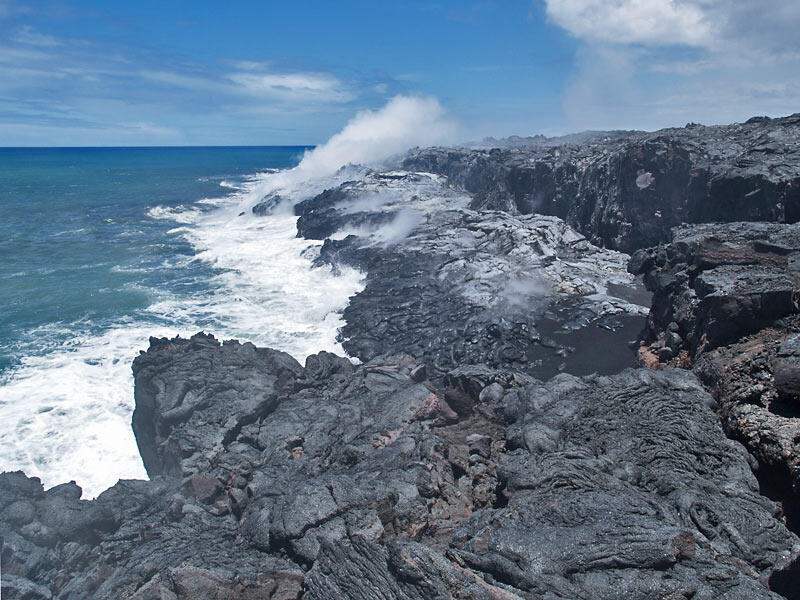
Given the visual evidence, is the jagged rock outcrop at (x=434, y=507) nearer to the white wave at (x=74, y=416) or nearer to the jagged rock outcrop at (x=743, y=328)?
the jagged rock outcrop at (x=743, y=328)

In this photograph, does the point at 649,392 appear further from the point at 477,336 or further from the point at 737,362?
the point at 477,336

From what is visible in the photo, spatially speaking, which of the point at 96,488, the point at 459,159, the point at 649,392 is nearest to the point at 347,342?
the point at 96,488

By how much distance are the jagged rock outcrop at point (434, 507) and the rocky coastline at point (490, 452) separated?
45mm

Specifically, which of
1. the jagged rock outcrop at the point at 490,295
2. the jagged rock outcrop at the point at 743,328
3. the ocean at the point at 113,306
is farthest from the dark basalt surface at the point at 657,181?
the ocean at the point at 113,306

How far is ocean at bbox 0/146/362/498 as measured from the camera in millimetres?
18016

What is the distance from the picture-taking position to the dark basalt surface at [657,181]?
2375cm

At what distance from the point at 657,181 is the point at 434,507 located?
29401 millimetres

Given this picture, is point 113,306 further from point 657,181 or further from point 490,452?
point 657,181

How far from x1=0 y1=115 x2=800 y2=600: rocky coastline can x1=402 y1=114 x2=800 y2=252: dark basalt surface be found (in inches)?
11.1

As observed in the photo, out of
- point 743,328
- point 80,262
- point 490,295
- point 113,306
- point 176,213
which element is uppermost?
point 743,328

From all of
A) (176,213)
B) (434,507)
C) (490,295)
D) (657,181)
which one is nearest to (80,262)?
(176,213)

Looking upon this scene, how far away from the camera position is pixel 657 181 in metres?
32.5

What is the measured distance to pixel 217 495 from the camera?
42.6 feet

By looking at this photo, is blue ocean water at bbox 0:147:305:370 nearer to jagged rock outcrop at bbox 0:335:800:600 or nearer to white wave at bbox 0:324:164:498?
white wave at bbox 0:324:164:498
